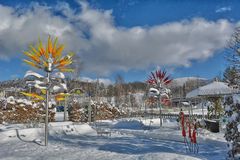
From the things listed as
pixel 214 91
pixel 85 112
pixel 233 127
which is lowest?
pixel 85 112

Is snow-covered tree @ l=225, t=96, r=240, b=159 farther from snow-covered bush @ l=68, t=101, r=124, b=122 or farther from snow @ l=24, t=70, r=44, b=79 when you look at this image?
snow-covered bush @ l=68, t=101, r=124, b=122

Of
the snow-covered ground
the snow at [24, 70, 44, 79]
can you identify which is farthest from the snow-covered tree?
the snow at [24, 70, 44, 79]

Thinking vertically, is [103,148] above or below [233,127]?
below

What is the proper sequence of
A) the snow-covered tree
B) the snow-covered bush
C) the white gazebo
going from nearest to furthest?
the snow-covered tree → the white gazebo → the snow-covered bush

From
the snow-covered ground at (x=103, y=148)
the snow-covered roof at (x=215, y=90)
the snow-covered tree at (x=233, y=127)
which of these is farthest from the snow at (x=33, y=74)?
the snow-covered roof at (x=215, y=90)

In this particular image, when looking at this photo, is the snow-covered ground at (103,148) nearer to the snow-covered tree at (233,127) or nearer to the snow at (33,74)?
the snow-covered tree at (233,127)

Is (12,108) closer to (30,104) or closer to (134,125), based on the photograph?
(30,104)

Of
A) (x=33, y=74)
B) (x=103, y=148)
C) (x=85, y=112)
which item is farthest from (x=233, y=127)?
(x=85, y=112)

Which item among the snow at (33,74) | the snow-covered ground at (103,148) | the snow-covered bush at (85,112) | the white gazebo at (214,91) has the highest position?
the snow at (33,74)

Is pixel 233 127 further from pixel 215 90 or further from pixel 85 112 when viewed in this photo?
pixel 85 112

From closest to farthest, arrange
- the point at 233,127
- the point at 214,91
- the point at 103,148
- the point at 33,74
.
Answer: the point at 233,127
the point at 103,148
the point at 33,74
the point at 214,91

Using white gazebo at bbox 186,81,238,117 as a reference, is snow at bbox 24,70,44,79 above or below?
above

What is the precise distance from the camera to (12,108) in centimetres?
1983

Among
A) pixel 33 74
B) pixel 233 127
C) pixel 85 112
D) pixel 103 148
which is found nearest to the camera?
pixel 233 127
